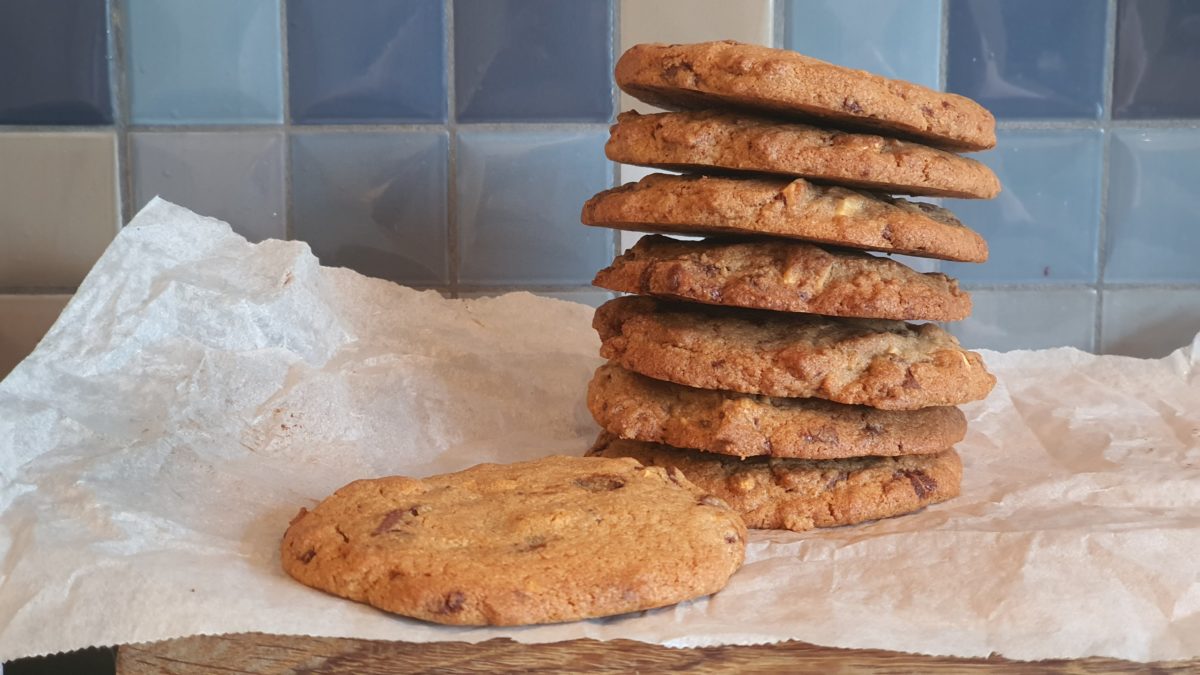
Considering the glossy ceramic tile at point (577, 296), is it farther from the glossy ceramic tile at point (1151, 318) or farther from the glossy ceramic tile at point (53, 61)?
the glossy ceramic tile at point (1151, 318)

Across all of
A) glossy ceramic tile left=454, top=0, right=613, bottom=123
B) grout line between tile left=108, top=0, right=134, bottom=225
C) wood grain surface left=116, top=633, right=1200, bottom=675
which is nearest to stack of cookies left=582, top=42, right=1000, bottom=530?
wood grain surface left=116, top=633, right=1200, bottom=675

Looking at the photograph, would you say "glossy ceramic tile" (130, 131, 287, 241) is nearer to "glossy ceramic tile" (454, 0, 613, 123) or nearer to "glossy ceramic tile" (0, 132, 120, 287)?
"glossy ceramic tile" (0, 132, 120, 287)

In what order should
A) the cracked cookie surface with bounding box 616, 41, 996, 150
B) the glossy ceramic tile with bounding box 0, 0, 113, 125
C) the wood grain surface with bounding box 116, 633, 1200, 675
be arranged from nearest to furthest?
the wood grain surface with bounding box 116, 633, 1200, 675 → the cracked cookie surface with bounding box 616, 41, 996, 150 → the glossy ceramic tile with bounding box 0, 0, 113, 125

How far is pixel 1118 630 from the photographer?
0.97 meters

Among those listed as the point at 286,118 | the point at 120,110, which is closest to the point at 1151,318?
the point at 286,118

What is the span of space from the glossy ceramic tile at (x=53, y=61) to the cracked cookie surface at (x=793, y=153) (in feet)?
3.68

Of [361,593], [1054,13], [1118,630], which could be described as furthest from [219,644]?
[1054,13]

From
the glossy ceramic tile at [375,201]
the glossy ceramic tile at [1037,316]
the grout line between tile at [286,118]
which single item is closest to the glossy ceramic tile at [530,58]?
the glossy ceramic tile at [375,201]

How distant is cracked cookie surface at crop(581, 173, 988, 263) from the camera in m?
1.17

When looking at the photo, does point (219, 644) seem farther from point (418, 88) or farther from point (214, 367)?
point (418, 88)

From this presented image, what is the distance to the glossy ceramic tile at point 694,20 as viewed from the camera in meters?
1.87

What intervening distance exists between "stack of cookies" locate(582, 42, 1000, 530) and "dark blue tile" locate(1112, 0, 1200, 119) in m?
0.80

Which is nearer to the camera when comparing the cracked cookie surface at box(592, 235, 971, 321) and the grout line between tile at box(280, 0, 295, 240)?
the cracked cookie surface at box(592, 235, 971, 321)

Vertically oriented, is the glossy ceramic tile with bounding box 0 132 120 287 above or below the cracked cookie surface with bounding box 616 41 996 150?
below
